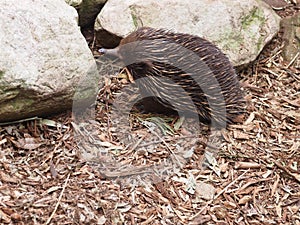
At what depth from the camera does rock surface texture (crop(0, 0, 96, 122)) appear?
3025 mm

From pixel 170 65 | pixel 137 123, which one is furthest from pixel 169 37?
pixel 137 123

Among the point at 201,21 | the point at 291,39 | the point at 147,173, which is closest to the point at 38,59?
the point at 147,173

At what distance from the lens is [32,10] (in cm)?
330

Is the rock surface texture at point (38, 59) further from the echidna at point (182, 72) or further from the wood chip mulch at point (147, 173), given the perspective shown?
the echidna at point (182, 72)

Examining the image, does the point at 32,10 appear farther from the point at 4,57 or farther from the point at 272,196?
the point at 272,196

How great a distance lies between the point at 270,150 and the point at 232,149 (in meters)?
0.26

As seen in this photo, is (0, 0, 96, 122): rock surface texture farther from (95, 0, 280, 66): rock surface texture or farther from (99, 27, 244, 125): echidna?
(95, 0, 280, 66): rock surface texture

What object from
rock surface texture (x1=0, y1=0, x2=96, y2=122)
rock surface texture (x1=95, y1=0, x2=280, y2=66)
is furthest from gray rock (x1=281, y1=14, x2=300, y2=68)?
rock surface texture (x1=0, y1=0, x2=96, y2=122)

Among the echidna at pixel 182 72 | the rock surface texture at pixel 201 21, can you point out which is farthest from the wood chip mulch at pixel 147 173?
the rock surface texture at pixel 201 21

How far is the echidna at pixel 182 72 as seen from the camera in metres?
3.45

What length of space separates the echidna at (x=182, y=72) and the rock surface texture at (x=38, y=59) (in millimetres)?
312

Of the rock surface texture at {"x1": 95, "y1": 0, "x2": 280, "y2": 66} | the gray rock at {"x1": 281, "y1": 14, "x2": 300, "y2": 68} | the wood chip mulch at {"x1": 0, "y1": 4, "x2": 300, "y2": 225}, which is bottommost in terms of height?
the wood chip mulch at {"x1": 0, "y1": 4, "x2": 300, "y2": 225}

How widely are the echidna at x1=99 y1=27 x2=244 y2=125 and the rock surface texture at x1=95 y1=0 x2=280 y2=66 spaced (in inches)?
20.5

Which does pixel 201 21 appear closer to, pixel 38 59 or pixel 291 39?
pixel 291 39
